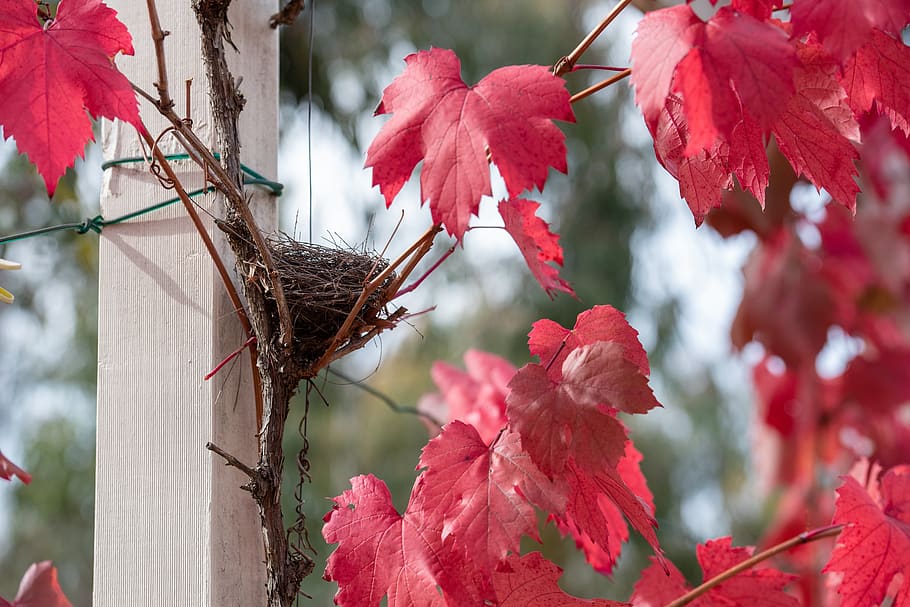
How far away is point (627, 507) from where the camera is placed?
0.75m

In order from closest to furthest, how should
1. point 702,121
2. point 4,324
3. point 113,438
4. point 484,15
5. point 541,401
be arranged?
1. point 702,121
2. point 541,401
3. point 113,438
4. point 4,324
5. point 484,15

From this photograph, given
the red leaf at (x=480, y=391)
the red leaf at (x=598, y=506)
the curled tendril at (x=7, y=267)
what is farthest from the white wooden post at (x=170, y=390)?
the red leaf at (x=480, y=391)

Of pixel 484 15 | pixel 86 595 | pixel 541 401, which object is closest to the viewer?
pixel 541 401

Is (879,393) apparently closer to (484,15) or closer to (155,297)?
(155,297)

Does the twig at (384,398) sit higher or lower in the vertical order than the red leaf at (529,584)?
higher

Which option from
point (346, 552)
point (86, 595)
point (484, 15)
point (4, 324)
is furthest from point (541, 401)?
point (86, 595)

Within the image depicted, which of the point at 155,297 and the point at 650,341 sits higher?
the point at 650,341

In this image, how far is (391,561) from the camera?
0.78m

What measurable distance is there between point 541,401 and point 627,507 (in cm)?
11

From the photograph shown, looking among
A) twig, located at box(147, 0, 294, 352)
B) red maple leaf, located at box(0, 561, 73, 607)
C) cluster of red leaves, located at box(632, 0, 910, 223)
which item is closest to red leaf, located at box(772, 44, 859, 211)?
cluster of red leaves, located at box(632, 0, 910, 223)

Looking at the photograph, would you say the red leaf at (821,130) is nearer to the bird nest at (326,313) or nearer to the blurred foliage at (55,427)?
the bird nest at (326,313)

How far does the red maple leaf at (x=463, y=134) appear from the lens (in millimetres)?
676

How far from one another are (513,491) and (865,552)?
1.07 ft

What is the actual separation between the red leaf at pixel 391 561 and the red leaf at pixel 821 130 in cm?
40
